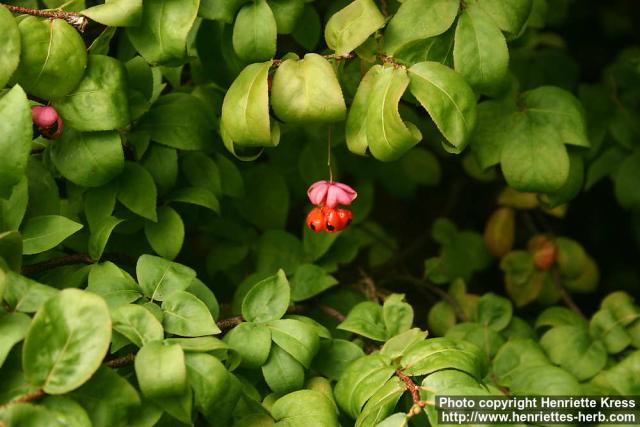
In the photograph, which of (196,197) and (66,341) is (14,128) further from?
(196,197)

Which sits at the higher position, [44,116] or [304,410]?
[44,116]

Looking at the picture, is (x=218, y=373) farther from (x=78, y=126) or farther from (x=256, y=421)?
(x=78, y=126)

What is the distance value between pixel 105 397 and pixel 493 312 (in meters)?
0.93

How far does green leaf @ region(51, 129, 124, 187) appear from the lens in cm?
124

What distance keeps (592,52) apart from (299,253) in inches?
64.9

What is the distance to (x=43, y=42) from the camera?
1117 mm

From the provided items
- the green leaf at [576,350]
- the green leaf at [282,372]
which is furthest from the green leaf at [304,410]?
the green leaf at [576,350]

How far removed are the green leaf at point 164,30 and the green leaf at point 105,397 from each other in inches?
20.7

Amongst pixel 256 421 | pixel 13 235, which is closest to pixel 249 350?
pixel 256 421

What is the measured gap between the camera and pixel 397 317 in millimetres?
1346

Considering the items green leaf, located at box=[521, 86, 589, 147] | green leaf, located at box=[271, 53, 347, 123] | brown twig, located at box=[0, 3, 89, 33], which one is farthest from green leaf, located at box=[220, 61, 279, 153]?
green leaf, located at box=[521, 86, 589, 147]

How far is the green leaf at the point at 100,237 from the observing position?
127cm

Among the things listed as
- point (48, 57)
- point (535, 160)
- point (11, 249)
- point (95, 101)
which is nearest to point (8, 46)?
point (48, 57)

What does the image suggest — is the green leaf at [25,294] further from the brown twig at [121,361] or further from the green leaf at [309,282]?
the green leaf at [309,282]
